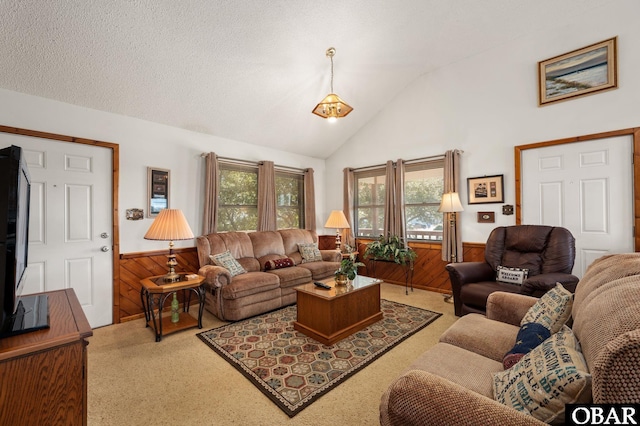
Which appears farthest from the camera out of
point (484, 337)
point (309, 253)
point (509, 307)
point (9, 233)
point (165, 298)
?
point (309, 253)

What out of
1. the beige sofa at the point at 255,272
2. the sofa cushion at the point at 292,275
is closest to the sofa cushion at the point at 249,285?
the beige sofa at the point at 255,272

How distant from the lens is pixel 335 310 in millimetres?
2717

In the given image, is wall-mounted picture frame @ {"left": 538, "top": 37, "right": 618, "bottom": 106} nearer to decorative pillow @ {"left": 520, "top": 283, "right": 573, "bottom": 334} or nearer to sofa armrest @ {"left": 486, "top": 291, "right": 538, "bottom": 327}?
sofa armrest @ {"left": 486, "top": 291, "right": 538, "bottom": 327}

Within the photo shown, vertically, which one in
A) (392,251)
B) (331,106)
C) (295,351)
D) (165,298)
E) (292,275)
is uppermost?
(331,106)

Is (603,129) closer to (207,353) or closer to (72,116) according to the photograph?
(207,353)

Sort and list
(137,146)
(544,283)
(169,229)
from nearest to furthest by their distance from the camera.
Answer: (544,283) < (169,229) < (137,146)

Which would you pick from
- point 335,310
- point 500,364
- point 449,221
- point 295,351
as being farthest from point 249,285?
point 449,221

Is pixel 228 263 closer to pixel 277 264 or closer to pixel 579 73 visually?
pixel 277 264

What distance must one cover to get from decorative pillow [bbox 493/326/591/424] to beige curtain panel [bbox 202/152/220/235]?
384cm

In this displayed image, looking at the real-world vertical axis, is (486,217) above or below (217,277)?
above

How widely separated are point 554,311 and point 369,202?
412 centimetres

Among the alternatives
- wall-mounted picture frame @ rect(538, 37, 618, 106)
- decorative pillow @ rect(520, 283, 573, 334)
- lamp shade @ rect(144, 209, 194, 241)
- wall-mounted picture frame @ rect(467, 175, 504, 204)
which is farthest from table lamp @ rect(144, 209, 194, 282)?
Answer: wall-mounted picture frame @ rect(538, 37, 618, 106)

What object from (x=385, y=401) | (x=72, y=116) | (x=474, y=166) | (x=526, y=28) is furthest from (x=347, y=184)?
(x=385, y=401)

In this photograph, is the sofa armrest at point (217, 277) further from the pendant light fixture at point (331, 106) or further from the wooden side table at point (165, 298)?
the pendant light fixture at point (331, 106)
